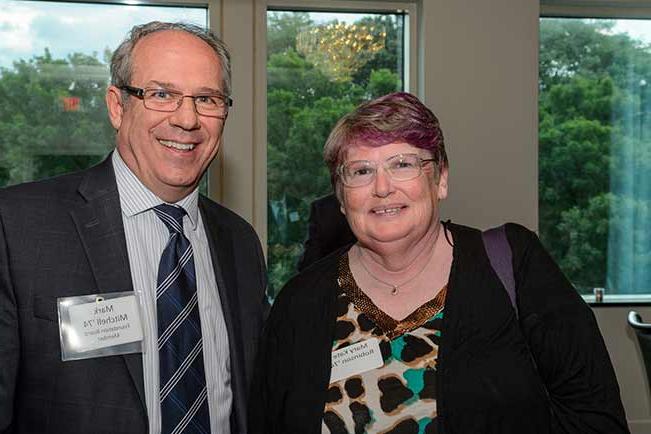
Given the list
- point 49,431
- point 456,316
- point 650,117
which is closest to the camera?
point 49,431

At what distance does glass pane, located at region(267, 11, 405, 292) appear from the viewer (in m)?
4.96

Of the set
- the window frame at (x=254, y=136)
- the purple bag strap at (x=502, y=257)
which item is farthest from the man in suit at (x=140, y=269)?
the window frame at (x=254, y=136)

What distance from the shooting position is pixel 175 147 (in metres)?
1.93

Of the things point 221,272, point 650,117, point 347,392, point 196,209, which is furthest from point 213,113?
point 650,117

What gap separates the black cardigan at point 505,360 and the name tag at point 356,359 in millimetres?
27

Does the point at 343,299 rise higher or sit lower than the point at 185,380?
higher

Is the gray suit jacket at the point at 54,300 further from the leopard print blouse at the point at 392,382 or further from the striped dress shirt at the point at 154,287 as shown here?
the leopard print blouse at the point at 392,382

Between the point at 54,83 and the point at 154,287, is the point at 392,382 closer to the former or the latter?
the point at 154,287

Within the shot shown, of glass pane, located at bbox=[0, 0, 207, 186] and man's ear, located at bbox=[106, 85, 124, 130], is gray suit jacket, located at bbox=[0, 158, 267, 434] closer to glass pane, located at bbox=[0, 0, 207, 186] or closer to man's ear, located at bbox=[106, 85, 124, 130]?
man's ear, located at bbox=[106, 85, 124, 130]

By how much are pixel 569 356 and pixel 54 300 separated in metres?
1.18

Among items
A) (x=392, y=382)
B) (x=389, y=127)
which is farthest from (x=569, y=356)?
(x=389, y=127)

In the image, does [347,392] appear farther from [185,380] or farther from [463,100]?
[463,100]

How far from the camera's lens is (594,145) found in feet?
17.8

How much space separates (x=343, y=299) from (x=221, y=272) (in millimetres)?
360
